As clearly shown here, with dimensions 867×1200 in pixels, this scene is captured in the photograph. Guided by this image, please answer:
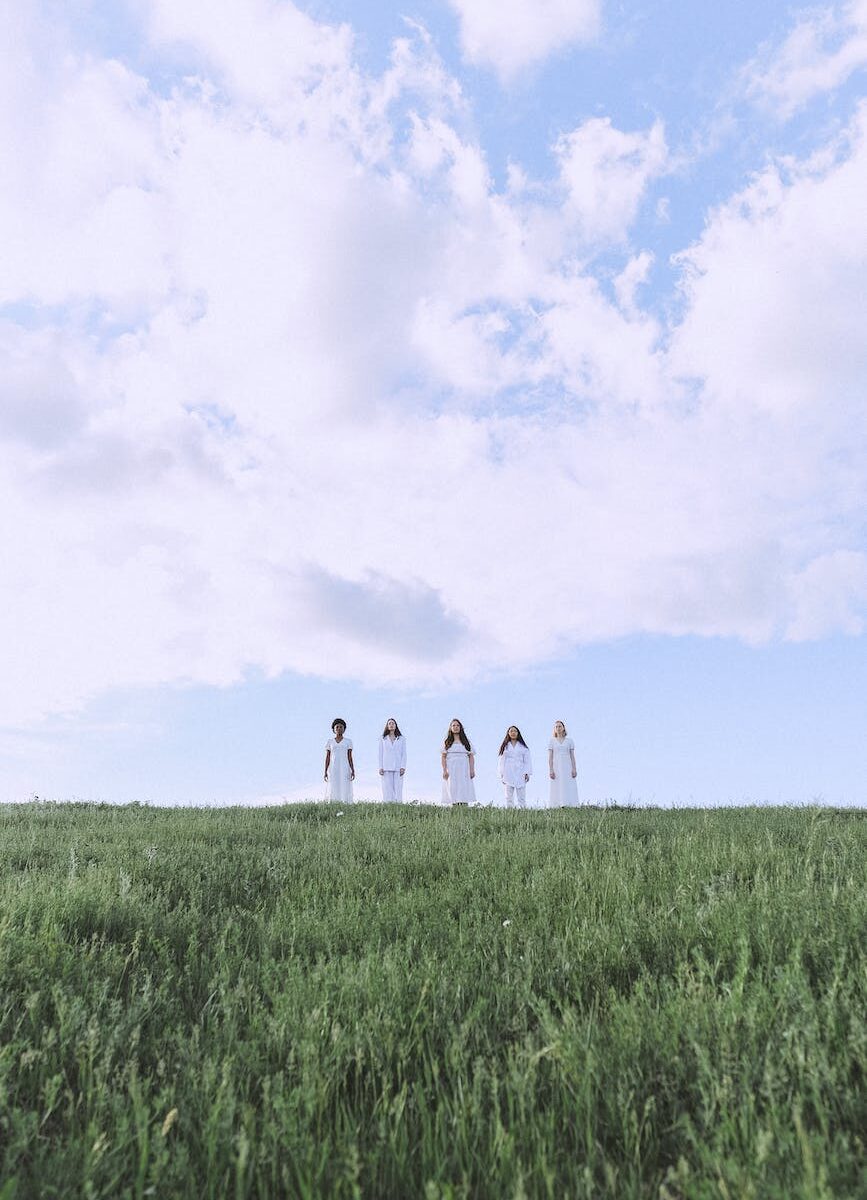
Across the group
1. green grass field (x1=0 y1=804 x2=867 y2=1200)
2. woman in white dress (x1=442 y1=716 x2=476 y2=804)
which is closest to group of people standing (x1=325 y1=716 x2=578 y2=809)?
woman in white dress (x1=442 y1=716 x2=476 y2=804)

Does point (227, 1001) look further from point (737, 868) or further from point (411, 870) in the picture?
point (737, 868)

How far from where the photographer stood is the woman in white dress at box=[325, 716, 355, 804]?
22.2 metres

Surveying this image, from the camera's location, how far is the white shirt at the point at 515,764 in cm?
2238

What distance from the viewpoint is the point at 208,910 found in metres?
6.19

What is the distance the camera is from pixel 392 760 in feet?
76.0

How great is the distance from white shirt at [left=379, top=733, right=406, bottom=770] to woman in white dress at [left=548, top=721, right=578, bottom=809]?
4186mm

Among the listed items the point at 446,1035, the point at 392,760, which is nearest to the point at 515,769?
the point at 392,760

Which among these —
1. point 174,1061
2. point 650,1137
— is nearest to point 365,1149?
point 650,1137

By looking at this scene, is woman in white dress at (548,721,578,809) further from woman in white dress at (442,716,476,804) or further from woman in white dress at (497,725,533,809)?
woman in white dress at (442,716,476,804)

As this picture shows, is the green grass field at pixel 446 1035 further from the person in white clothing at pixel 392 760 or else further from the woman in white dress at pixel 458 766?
the person in white clothing at pixel 392 760

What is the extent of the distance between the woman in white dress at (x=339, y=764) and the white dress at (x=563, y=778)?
5469 mm

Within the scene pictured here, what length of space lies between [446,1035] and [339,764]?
19235mm

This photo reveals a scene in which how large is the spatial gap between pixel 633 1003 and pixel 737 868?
140 inches

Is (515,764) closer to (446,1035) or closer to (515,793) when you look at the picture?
(515,793)
